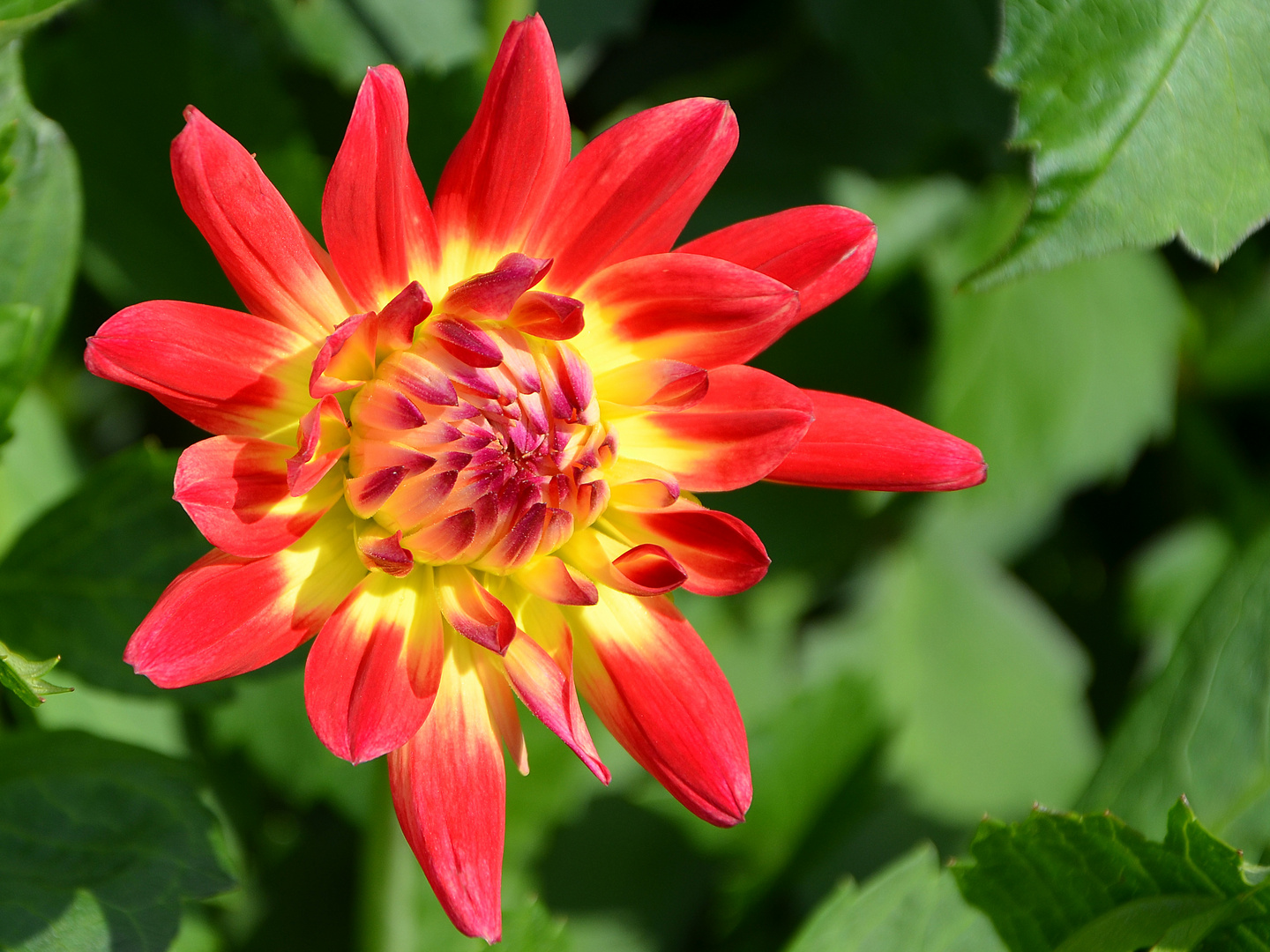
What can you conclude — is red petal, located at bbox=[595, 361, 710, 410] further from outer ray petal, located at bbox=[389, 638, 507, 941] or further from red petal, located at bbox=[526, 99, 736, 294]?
outer ray petal, located at bbox=[389, 638, 507, 941]

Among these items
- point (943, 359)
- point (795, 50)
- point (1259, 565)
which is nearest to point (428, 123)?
point (795, 50)

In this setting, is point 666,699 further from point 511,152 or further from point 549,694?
point 511,152

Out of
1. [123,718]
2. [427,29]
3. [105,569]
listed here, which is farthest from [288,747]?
[427,29]

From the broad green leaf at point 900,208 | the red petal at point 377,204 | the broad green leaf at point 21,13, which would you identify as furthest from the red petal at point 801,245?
the broad green leaf at point 900,208

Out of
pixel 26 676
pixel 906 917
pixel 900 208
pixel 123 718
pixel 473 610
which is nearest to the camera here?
pixel 26 676

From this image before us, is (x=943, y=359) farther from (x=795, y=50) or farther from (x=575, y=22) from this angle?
(x=575, y=22)

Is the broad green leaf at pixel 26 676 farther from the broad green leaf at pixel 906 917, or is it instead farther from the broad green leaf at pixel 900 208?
the broad green leaf at pixel 900 208
